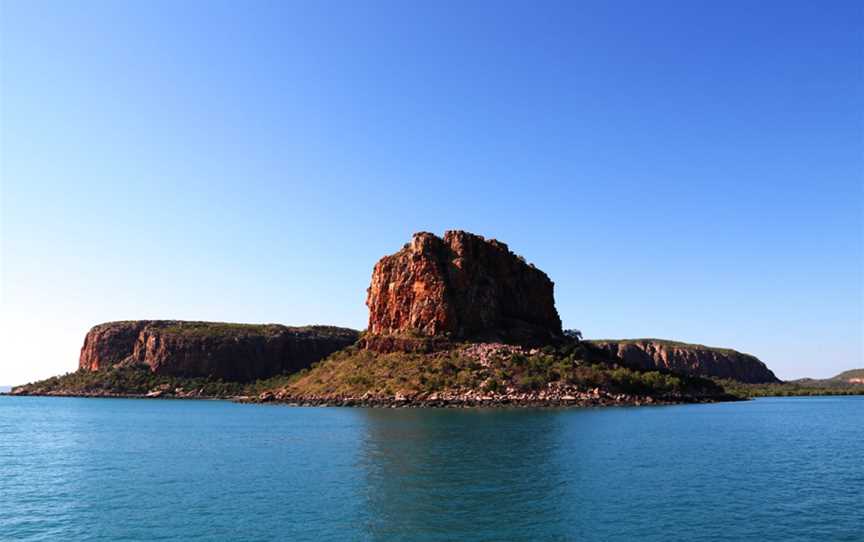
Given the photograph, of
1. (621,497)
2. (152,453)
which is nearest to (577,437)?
(621,497)

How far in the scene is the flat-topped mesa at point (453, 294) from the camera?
134250 millimetres

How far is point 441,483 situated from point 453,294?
324 feet

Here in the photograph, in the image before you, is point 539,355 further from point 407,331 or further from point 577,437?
point 577,437

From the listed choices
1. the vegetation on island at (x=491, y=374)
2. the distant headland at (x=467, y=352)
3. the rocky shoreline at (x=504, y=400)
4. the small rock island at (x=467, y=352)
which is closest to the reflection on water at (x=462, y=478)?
the rocky shoreline at (x=504, y=400)

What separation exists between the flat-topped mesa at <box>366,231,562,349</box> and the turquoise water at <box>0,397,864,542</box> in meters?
63.1

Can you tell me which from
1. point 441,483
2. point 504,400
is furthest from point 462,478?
point 504,400

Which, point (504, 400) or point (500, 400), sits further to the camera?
point (500, 400)

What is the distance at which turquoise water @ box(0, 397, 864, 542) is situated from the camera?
93.0ft

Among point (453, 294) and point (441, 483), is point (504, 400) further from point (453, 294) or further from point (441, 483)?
point (441, 483)

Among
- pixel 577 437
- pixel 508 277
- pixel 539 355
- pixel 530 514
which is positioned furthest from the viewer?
pixel 508 277

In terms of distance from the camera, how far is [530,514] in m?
30.4

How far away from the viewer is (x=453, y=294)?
136125 mm

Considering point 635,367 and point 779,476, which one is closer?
point 779,476

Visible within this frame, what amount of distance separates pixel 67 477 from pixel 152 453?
484 inches
